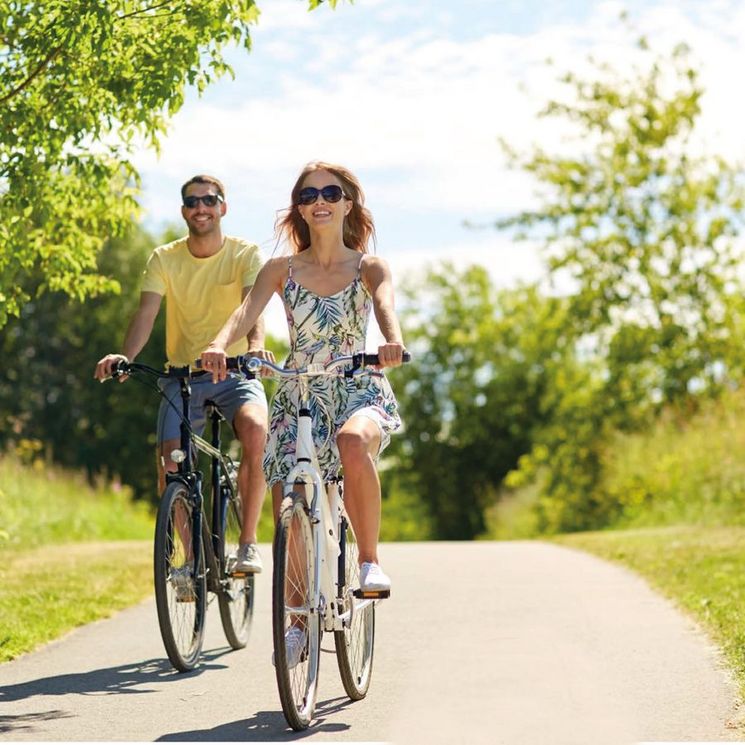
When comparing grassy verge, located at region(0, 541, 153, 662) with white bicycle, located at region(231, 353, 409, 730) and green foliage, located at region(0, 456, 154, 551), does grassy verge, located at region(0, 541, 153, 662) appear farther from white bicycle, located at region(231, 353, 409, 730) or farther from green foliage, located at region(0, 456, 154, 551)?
white bicycle, located at region(231, 353, 409, 730)

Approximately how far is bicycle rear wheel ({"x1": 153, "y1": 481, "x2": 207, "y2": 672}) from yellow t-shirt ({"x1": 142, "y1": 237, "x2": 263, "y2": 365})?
3.41 ft

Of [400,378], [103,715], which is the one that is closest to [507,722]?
[103,715]

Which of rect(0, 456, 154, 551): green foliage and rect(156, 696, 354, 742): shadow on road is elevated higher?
rect(0, 456, 154, 551): green foliage

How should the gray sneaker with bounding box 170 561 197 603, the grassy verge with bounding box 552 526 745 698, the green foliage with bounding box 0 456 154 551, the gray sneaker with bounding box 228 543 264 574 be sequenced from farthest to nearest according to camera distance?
the green foliage with bounding box 0 456 154 551, the grassy verge with bounding box 552 526 745 698, the gray sneaker with bounding box 228 543 264 574, the gray sneaker with bounding box 170 561 197 603

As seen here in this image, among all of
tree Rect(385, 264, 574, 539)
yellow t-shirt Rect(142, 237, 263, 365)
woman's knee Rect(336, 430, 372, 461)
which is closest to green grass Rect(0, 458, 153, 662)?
yellow t-shirt Rect(142, 237, 263, 365)

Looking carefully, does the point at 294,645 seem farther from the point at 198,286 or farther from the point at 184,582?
the point at 198,286

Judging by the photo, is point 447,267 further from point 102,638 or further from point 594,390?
point 102,638

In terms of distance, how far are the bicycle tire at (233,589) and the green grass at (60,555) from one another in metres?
1.17

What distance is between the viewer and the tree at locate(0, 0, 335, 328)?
8.70 meters

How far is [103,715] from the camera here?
6.69 metres

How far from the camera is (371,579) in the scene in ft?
21.6

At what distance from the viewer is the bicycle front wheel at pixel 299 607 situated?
20.2 feet

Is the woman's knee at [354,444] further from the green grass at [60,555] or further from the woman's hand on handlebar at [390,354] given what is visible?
the green grass at [60,555]

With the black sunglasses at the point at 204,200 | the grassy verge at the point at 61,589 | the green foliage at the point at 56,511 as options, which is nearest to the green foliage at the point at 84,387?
the green foliage at the point at 56,511
